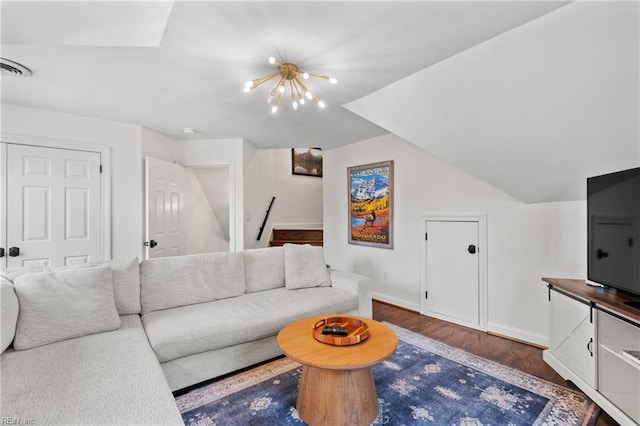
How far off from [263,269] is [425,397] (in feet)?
5.91

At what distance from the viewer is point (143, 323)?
7.11 ft

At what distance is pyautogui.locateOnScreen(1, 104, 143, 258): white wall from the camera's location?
10.1ft

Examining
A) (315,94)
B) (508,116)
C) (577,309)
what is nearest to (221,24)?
(315,94)

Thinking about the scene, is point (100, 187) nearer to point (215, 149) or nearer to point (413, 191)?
point (215, 149)

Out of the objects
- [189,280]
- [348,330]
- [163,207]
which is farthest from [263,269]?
[163,207]

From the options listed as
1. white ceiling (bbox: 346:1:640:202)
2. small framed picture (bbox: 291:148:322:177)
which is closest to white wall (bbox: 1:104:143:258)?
white ceiling (bbox: 346:1:640:202)

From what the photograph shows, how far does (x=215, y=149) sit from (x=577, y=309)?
4248mm

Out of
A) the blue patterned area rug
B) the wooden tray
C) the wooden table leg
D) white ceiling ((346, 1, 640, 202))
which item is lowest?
the blue patterned area rug

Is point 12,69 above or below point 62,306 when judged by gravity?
above

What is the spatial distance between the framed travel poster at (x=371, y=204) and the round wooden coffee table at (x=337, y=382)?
2.43 meters

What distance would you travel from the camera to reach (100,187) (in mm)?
3301

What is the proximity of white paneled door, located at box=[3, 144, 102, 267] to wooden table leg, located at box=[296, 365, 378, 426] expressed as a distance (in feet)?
9.79

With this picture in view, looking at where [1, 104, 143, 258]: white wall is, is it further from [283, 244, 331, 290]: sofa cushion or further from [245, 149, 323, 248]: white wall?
[283, 244, 331, 290]: sofa cushion

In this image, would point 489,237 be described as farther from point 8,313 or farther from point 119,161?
point 119,161
